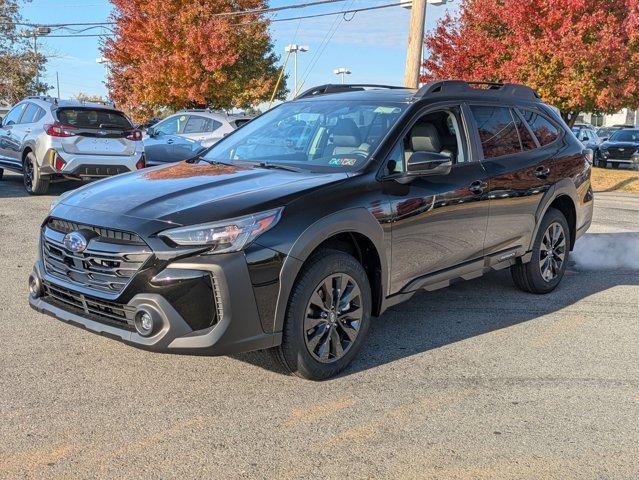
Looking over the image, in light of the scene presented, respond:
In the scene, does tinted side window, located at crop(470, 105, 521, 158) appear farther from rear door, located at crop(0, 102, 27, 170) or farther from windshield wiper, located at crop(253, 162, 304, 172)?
rear door, located at crop(0, 102, 27, 170)

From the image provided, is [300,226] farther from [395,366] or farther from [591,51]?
[591,51]

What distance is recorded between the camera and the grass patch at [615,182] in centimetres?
1712

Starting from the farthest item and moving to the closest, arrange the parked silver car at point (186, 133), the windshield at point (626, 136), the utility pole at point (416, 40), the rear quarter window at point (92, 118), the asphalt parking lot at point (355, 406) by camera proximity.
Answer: the windshield at point (626, 136)
the parked silver car at point (186, 133)
the utility pole at point (416, 40)
the rear quarter window at point (92, 118)
the asphalt parking lot at point (355, 406)

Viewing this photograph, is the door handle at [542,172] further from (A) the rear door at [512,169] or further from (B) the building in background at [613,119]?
(B) the building in background at [613,119]

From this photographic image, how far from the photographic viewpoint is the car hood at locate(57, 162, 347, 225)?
3.60 metres

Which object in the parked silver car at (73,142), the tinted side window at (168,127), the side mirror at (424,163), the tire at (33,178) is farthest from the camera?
the tinted side window at (168,127)

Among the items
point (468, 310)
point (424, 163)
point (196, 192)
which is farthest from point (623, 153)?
point (196, 192)

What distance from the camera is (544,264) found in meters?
6.09

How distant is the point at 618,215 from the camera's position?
11.7 meters

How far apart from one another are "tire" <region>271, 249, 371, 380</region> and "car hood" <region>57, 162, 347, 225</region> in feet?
1.52

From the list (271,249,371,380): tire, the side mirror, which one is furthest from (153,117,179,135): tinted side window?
(271,249,371,380): tire

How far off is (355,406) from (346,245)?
Result: 1.02 meters

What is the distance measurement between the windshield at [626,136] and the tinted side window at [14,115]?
71.9 ft

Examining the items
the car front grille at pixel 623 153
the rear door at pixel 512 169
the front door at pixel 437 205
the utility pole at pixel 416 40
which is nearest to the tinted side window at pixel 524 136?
the rear door at pixel 512 169
